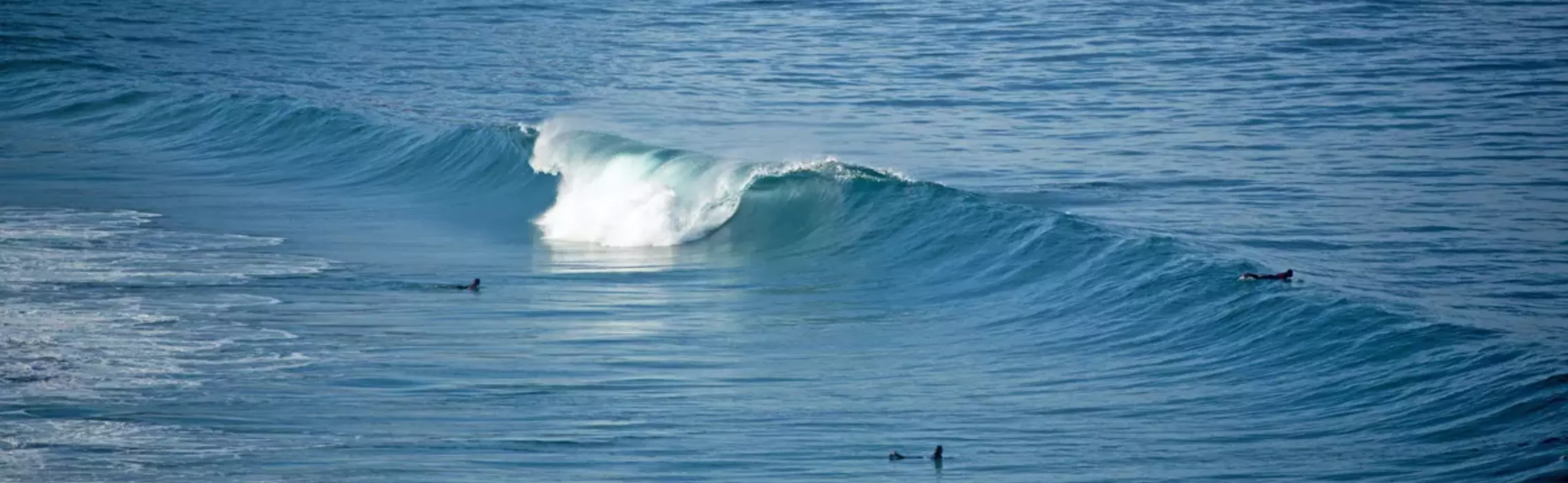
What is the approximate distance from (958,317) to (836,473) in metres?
5.14

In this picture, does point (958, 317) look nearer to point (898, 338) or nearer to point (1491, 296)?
point (898, 338)

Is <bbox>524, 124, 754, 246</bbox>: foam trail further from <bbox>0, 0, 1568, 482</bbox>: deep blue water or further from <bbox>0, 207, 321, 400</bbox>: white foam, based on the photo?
<bbox>0, 207, 321, 400</bbox>: white foam

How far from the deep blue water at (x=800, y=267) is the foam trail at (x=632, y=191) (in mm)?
83

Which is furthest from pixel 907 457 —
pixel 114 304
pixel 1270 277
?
pixel 114 304

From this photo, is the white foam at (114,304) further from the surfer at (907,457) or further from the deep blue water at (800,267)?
the surfer at (907,457)

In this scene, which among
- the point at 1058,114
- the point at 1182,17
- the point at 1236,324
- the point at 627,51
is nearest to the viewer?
the point at 1236,324

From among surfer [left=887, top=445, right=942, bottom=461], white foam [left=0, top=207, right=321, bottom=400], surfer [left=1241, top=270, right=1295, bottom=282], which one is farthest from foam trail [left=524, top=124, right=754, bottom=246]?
surfer [left=887, top=445, right=942, bottom=461]

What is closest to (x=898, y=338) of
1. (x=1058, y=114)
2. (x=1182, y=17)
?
(x=1058, y=114)

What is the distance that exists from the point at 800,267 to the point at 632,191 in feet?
12.5

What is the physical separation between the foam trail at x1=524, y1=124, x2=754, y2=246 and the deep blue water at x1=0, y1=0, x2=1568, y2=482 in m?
0.08

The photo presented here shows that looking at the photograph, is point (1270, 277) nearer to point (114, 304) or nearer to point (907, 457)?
point (907, 457)

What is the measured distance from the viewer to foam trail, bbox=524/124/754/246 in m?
20.1

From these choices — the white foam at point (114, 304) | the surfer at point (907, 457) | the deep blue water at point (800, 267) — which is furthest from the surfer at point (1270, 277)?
the white foam at point (114, 304)

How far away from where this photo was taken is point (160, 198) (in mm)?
22141
